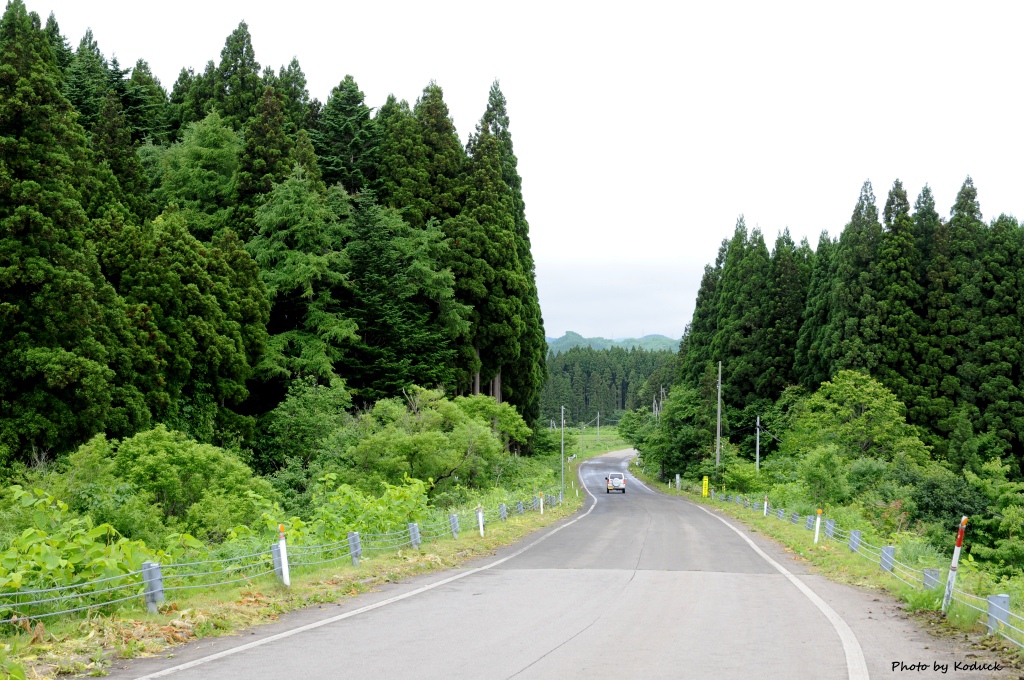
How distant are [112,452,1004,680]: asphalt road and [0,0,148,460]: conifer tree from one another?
1375cm

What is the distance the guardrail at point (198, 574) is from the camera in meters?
8.74

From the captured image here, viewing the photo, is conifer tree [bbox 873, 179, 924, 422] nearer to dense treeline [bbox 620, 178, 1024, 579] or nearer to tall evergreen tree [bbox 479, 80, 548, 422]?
dense treeline [bbox 620, 178, 1024, 579]

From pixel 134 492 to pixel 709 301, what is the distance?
2483 inches

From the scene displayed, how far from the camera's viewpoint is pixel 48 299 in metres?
23.5

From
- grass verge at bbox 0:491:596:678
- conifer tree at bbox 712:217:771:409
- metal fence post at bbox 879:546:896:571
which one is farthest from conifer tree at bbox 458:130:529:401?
metal fence post at bbox 879:546:896:571

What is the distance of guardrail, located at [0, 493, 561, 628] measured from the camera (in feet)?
28.7

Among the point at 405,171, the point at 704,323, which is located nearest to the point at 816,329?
the point at 704,323

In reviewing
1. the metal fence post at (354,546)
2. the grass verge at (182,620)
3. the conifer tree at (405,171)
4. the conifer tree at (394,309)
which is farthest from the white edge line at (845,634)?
the conifer tree at (405,171)

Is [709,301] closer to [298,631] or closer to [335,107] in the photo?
[335,107]

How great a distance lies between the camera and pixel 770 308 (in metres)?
64.8

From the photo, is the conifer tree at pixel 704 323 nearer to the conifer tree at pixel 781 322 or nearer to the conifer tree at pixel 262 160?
the conifer tree at pixel 781 322

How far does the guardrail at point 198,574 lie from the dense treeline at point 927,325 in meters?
36.4

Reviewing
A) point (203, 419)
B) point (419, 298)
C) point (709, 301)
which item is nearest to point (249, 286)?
point (203, 419)

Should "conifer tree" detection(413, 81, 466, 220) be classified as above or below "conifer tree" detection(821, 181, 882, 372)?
above
